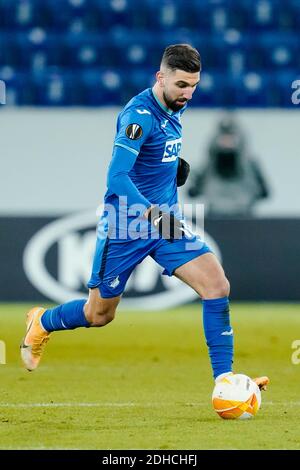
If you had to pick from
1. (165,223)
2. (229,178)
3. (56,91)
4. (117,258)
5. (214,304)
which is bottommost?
(214,304)

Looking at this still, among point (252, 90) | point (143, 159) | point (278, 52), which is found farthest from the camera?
point (278, 52)

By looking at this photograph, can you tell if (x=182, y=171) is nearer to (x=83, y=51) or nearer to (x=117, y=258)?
(x=117, y=258)

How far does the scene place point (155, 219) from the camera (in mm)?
5996

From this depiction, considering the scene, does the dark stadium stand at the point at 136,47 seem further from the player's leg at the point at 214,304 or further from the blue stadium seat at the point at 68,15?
the player's leg at the point at 214,304

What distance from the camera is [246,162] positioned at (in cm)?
1337

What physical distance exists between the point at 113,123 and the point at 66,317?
21.8ft

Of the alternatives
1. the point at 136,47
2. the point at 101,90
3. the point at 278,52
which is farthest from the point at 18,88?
the point at 278,52

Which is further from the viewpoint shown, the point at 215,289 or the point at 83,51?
the point at 83,51

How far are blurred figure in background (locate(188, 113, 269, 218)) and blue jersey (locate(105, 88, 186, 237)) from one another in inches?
258

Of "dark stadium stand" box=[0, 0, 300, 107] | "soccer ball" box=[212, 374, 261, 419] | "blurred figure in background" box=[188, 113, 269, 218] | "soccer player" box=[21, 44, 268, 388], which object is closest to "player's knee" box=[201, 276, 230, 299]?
"soccer player" box=[21, 44, 268, 388]

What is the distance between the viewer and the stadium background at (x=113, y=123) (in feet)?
42.1

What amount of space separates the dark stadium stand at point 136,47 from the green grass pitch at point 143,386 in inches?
134

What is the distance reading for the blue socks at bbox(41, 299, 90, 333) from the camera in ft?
22.6

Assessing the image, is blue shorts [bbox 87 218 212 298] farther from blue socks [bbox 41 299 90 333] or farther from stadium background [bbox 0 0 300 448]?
stadium background [bbox 0 0 300 448]
